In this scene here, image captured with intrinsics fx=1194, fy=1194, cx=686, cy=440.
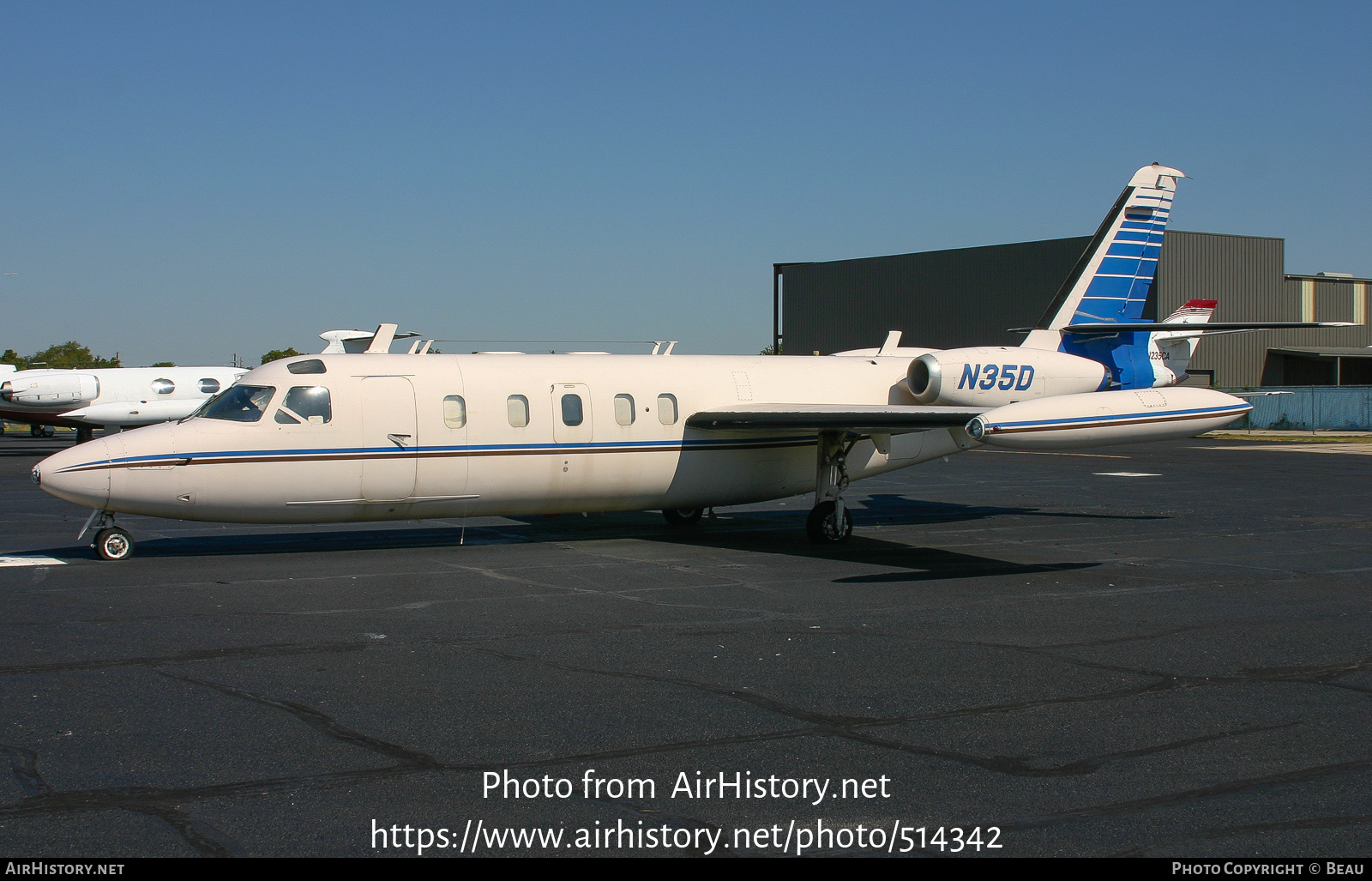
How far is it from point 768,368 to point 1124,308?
6.69 metres

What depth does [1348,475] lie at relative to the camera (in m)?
27.6

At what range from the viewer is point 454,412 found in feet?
48.8

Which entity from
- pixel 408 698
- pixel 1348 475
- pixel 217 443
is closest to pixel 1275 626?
pixel 408 698

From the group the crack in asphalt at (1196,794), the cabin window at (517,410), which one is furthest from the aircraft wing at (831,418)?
the crack in asphalt at (1196,794)

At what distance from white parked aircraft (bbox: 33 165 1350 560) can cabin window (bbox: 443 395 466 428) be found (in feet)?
0.05

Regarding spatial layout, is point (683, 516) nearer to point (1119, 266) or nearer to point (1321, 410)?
point (1119, 266)

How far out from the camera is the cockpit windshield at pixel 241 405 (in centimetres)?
1406

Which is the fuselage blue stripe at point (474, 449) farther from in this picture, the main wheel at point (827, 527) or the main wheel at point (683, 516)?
the main wheel at point (683, 516)

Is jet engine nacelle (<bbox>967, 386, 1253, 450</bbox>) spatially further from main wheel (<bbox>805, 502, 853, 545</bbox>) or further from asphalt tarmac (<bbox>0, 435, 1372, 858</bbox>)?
main wheel (<bbox>805, 502, 853, 545</bbox>)

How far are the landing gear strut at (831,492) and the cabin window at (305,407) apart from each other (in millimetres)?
6389

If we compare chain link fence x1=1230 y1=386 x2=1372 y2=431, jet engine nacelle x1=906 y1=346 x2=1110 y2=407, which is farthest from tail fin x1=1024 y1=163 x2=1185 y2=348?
chain link fence x1=1230 y1=386 x2=1372 y2=431

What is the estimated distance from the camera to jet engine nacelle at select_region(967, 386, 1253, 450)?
13188 millimetres

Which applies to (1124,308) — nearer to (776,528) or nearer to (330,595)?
(776,528)

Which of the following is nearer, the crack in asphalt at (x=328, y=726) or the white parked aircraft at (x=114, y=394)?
the crack in asphalt at (x=328, y=726)
